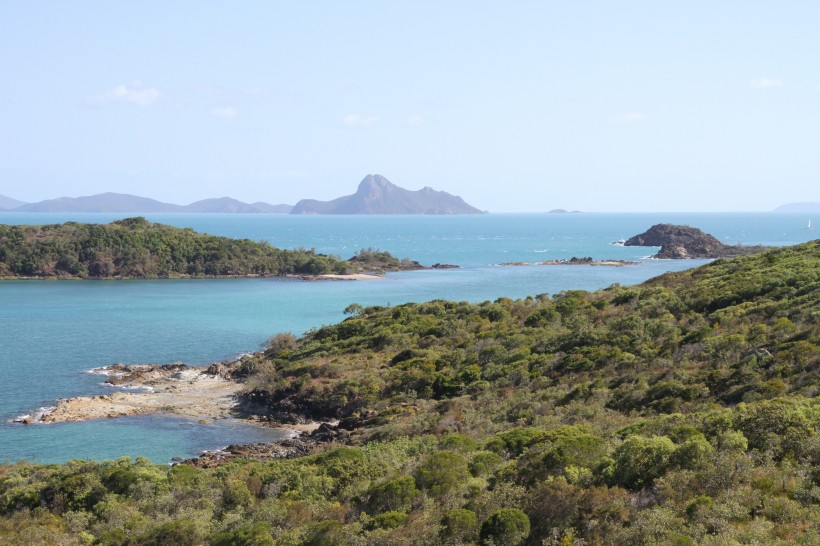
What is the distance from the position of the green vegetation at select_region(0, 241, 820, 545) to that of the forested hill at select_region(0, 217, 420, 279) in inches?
3490

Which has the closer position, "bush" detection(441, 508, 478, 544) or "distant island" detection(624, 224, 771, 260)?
"bush" detection(441, 508, 478, 544)

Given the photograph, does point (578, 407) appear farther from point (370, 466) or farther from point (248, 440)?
point (248, 440)

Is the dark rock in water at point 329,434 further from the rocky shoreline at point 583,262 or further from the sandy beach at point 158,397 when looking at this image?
the rocky shoreline at point 583,262

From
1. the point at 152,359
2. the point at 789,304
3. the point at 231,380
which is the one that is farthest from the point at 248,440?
the point at 789,304

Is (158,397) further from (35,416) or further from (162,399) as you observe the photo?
(35,416)

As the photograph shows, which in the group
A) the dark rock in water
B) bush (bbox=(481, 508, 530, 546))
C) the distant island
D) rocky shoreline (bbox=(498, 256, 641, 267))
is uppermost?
the distant island

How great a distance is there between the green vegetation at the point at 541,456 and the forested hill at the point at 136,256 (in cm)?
8864

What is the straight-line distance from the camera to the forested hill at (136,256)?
127m

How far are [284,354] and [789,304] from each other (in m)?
34.8

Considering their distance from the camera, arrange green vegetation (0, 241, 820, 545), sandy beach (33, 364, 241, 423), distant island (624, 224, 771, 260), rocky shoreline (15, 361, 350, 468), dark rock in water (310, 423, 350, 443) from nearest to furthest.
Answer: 1. green vegetation (0, 241, 820, 545)
2. dark rock in water (310, 423, 350, 443)
3. rocky shoreline (15, 361, 350, 468)
4. sandy beach (33, 364, 241, 423)
5. distant island (624, 224, 771, 260)

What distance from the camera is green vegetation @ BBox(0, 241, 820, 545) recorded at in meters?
16.7

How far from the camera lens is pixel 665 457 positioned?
61.6 feet

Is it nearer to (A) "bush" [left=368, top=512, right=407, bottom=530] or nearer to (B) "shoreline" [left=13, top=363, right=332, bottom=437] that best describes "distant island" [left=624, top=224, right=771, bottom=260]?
(B) "shoreline" [left=13, top=363, right=332, bottom=437]

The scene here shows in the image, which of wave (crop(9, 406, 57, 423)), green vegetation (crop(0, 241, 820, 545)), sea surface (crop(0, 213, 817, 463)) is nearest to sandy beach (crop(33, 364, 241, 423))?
wave (crop(9, 406, 57, 423))
